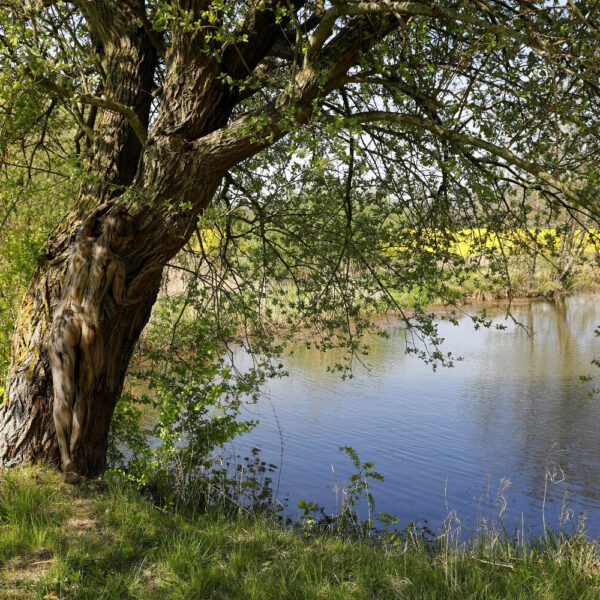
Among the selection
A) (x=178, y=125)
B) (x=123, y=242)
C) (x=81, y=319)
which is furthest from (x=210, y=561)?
(x=178, y=125)

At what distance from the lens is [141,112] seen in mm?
5594

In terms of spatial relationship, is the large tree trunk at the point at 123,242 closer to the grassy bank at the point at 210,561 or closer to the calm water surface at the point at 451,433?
the grassy bank at the point at 210,561

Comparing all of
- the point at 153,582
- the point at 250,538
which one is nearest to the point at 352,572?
the point at 250,538

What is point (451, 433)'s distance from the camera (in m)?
9.88

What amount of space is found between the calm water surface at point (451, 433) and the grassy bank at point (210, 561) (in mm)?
1310

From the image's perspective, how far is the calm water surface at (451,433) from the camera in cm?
751

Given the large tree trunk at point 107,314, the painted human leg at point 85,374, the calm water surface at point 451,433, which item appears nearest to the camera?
the painted human leg at point 85,374

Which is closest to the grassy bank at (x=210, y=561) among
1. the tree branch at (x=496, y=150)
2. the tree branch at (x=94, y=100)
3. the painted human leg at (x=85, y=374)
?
the painted human leg at (x=85, y=374)

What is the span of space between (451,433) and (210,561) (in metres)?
6.65

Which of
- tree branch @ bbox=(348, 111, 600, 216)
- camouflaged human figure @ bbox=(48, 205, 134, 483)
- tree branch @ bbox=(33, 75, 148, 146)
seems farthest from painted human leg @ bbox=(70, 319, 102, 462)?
tree branch @ bbox=(348, 111, 600, 216)

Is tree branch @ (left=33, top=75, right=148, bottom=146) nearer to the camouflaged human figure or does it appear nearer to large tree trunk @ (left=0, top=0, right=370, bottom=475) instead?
large tree trunk @ (left=0, top=0, right=370, bottom=475)

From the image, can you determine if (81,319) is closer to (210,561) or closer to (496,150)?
(210,561)

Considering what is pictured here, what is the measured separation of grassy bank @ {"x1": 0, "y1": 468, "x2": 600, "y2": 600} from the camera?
350 centimetres

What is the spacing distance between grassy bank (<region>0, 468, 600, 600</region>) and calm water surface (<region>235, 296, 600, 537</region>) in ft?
4.30
